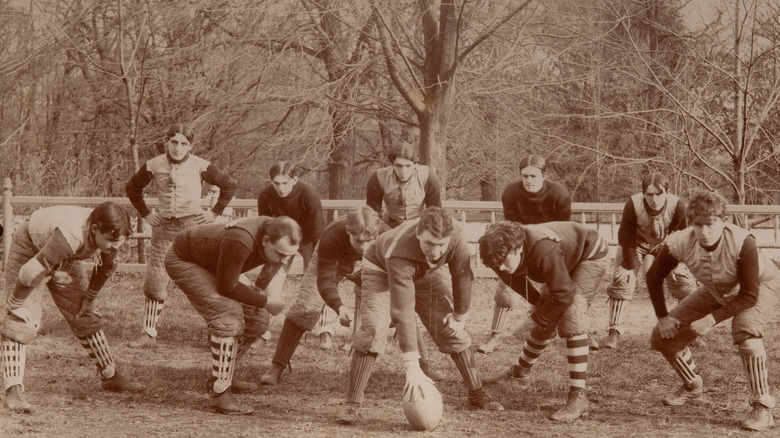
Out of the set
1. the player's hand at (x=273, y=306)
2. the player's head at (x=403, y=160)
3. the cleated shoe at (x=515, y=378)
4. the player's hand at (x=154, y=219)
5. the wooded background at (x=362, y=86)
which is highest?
the wooded background at (x=362, y=86)

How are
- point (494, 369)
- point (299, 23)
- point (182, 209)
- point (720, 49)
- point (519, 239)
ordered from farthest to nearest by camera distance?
point (299, 23)
point (720, 49)
point (182, 209)
point (494, 369)
point (519, 239)

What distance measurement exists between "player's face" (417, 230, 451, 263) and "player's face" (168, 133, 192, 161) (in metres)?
3.40

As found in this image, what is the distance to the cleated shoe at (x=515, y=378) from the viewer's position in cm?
652

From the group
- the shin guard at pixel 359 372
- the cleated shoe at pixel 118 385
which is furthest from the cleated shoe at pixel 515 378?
the cleated shoe at pixel 118 385

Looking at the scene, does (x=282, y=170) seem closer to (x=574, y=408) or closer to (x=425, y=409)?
(x=425, y=409)

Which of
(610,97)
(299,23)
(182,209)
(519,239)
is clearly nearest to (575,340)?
(519,239)

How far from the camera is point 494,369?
23.6ft

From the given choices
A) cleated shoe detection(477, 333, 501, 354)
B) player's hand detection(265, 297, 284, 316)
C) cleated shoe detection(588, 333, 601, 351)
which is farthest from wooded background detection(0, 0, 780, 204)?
player's hand detection(265, 297, 284, 316)

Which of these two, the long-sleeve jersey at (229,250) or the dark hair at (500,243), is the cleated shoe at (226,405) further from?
the dark hair at (500,243)

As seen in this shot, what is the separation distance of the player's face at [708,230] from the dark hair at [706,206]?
0.07 feet

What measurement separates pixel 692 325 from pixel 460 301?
4.81 ft

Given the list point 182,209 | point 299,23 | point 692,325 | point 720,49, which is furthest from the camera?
point 299,23

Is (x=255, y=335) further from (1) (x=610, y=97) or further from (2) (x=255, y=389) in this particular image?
(1) (x=610, y=97)

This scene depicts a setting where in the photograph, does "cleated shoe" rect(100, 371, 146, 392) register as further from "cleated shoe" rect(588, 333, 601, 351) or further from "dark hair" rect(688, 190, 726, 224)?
"dark hair" rect(688, 190, 726, 224)
